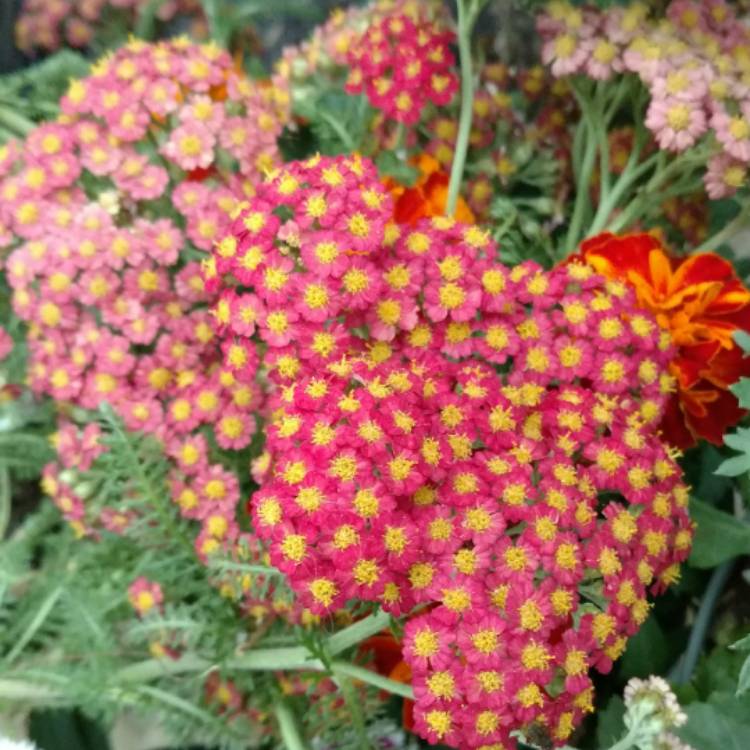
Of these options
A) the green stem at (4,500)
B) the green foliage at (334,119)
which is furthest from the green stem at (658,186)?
the green stem at (4,500)

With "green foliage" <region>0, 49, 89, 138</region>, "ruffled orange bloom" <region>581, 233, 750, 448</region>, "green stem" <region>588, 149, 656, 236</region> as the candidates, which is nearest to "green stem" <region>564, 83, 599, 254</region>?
"green stem" <region>588, 149, 656, 236</region>

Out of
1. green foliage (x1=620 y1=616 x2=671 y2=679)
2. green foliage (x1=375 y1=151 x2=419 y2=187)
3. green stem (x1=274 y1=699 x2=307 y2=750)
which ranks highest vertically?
green foliage (x1=375 y1=151 x2=419 y2=187)

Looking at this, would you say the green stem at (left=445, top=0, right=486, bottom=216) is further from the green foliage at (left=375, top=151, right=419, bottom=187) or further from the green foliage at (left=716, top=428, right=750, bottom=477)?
the green foliage at (left=716, top=428, right=750, bottom=477)

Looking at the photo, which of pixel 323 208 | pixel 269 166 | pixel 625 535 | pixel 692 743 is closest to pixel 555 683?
pixel 625 535

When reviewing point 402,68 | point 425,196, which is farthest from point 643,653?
point 402,68

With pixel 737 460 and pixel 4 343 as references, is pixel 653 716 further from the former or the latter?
pixel 4 343

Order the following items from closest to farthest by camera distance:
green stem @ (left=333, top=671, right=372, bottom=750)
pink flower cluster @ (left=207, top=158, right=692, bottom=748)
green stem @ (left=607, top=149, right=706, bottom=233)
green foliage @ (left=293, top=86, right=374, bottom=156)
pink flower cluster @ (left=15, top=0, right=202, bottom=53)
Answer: pink flower cluster @ (left=207, top=158, right=692, bottom=748) → green stem @ (left=333, top=671, right=372, bottom=750) → green stem @ (left=607, top=149, right=706, bottom=233) → green foliage @ (left=293, top=86, right=374, bottom=156) → pink flower cluster @ (left=15, top=0, right=202, bottom=53)
